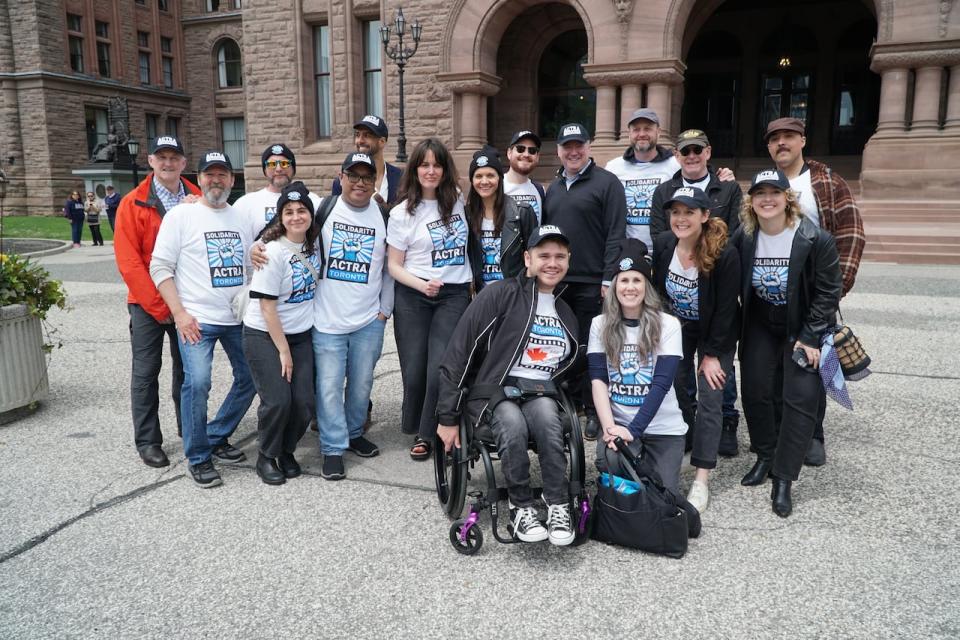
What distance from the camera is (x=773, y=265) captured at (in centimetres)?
379

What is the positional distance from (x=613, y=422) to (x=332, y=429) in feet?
5.67

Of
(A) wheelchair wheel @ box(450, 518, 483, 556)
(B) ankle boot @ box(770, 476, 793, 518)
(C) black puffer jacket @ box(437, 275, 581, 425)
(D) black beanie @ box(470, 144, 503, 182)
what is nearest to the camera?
(A) wheelchair wheel @ box(450, 518, 483, 556)

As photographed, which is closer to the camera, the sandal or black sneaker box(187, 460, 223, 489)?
black sneaker box(187, 460, 223, 489)

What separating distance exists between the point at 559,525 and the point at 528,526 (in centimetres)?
14

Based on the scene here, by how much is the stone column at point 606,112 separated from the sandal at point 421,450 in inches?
550

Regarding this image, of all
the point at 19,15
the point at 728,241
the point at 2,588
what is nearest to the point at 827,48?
the point at 728,241

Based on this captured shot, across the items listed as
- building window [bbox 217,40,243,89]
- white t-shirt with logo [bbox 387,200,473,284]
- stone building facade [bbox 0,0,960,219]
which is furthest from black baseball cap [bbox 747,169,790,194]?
building window [bbox 217,40,243,89]

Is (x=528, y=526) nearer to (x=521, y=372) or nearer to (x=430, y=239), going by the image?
(x=521, y=372)

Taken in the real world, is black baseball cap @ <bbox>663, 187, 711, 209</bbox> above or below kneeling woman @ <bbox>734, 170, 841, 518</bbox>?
above

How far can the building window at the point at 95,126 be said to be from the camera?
37.4m

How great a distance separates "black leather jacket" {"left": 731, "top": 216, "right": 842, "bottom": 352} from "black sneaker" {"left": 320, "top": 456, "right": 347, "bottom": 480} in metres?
2.72

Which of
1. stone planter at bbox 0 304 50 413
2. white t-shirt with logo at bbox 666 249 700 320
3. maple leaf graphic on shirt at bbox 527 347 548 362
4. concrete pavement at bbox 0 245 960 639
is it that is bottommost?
concrete pavement at bbox 0 245 960 639

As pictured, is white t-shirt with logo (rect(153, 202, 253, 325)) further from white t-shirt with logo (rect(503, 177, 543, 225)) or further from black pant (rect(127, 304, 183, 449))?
white t-shirt with logo (rect(503, 177, 543, 225))

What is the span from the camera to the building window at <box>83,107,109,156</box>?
1474 inches
